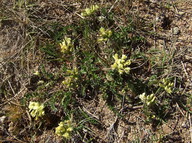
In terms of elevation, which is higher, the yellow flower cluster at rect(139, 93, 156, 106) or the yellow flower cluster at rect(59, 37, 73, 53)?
the yellow flower cluster at rect(59, 37, 73, 53)

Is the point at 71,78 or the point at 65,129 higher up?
the point at 71,78

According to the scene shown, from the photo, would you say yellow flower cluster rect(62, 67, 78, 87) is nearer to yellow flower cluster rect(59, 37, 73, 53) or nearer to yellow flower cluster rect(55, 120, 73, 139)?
yellow flower cluster rect(59, 37, 73, 53)

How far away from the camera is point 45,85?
11.3 feet

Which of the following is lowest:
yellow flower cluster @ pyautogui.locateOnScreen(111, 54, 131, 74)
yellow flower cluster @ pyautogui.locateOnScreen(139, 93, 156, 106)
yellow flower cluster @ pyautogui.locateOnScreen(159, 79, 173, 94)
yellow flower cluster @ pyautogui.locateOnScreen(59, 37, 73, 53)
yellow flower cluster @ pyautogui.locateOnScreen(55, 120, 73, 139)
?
yellow flower cluster @ pyautogui.locateOnScreen(55, 120, 73, 139)

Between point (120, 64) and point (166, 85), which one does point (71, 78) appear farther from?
point (166, 85)

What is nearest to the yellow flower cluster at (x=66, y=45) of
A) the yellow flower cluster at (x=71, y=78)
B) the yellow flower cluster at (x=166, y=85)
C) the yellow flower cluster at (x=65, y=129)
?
the yellow flower cluster at (x=71, y=78)

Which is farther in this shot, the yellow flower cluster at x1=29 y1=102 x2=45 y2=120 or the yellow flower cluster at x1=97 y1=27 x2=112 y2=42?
the yellow flower cluster at x1=97 y1=27 x2=112 y2=42

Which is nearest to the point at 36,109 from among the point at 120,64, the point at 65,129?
the point at 65,129

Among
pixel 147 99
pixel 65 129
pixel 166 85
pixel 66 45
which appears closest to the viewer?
pixel 65 129

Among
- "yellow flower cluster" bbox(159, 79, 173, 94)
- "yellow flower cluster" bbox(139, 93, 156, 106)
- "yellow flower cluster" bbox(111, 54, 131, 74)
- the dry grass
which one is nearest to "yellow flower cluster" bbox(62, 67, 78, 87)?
the dry grass

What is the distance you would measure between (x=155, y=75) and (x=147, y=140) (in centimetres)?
79

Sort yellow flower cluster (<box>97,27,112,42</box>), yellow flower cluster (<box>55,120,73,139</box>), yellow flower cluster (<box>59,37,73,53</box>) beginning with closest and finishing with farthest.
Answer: yellow flower cluster (<box>55,120,73,139</box>) → yellow flower cluster (<box>97,27,112,42</box>) → yellow flower cluster (<box>59,37,73,53</box>)

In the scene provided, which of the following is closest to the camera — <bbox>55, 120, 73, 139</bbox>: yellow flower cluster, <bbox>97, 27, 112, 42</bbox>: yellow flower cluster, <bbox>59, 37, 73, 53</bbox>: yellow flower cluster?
<bbox>55, 120, 73, 139</bbox>: yellow flower cluster

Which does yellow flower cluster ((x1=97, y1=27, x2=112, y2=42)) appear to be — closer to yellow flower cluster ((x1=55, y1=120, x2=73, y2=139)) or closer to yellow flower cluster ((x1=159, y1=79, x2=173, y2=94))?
yellow flower cluster ((x1=159, y1=79, x2=173, y2=94))
